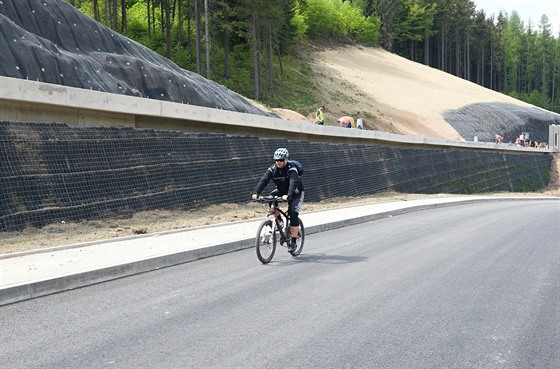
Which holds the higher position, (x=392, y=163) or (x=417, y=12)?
(x=417, y=12)

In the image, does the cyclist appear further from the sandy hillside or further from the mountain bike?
the sandy hillside

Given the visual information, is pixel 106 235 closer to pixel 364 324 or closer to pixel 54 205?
pixel 54 205

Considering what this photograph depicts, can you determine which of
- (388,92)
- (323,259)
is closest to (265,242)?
(323,259)

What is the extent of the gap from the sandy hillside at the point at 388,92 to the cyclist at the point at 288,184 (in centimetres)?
3702

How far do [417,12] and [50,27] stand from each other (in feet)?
343

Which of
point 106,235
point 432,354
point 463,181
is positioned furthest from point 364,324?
point 463,181

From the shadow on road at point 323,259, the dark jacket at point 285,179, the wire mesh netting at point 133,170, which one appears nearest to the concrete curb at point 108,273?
the shadow on road at point 323,259

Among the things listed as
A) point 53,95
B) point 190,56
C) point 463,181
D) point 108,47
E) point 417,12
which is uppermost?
point 417,12

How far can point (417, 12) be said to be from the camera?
119 m

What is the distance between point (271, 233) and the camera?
1167cm

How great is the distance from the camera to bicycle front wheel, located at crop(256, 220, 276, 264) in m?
11.2

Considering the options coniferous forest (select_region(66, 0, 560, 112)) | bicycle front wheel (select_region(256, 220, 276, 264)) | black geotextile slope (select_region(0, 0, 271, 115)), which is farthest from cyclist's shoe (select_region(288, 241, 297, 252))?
coniferous forest (select_region(66, 0, 560, 112))

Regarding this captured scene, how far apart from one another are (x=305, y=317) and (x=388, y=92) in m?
78.1

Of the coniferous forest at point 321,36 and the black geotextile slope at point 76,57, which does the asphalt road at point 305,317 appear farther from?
the coniferous forest at point 321,36
